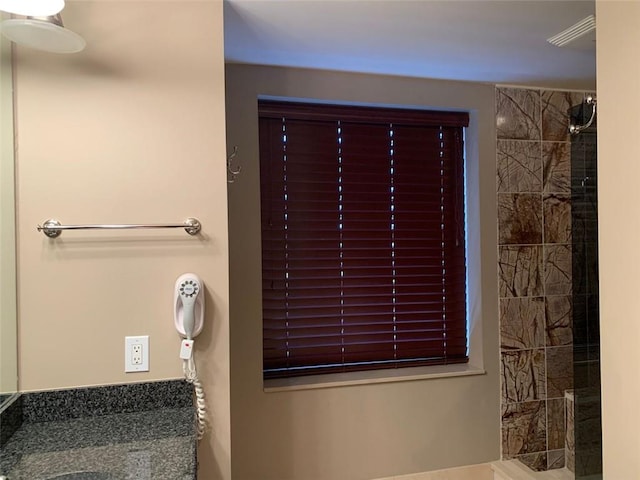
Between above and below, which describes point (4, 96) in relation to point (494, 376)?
above

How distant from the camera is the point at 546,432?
8.08ft

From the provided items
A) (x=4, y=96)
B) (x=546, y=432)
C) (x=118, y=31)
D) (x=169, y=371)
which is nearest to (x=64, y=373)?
(x=169, y=371)

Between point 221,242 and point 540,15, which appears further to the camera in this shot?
point 540,15

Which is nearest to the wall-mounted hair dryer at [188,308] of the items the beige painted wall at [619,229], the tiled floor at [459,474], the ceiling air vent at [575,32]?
the beige painted wall at [619,229]

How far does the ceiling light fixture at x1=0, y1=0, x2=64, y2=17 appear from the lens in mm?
1063

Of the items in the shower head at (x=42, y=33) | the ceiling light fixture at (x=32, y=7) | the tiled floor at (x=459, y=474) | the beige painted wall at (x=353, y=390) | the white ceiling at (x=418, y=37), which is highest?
the white ceiling at (x=418, y=37)

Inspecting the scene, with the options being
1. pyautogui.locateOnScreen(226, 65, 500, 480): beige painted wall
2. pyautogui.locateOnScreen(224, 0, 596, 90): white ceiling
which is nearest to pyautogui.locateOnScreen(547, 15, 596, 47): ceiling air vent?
pyautogui.locateOnScreen(224, 0, 596, 90): white ceiling

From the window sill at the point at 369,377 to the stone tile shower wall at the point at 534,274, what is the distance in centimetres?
27

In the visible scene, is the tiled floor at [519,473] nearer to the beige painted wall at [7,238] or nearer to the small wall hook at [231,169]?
the small wall hook at [231,169]

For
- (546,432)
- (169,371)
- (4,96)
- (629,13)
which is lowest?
(546,432)

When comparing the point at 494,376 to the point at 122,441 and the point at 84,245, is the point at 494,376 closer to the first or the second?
the point at 122,441

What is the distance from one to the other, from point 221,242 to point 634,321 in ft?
4.19

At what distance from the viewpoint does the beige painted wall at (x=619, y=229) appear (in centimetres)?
119

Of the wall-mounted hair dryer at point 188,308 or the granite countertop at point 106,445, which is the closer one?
the granite countertop at point 106,445
